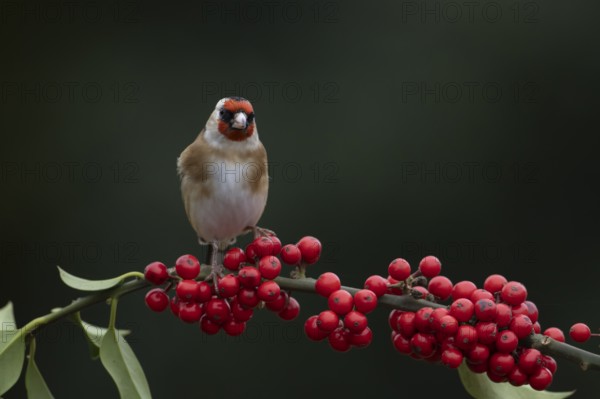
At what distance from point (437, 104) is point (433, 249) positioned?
705mm

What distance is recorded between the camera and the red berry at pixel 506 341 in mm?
1235

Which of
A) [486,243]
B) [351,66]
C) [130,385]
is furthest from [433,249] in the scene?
[130,385]

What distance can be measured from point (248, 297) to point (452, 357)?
323mm

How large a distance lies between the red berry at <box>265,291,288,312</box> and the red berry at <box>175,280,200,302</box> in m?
0.11

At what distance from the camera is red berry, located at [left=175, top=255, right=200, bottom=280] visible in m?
1.35

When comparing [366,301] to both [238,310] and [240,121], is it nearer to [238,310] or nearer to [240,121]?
[238,310]

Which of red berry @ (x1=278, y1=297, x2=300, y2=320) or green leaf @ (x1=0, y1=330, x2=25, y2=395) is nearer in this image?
green leaf @ (x1=0, y1=330, x2=25, y2=395)

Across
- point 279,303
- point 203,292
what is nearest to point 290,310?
point 279,303

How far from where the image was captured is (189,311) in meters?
1.36

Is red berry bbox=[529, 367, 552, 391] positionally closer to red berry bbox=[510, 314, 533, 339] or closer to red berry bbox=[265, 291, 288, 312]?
red berry bbox=[510, 314, 533, 339]

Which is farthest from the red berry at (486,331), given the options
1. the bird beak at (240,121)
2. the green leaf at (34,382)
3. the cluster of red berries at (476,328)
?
the bird beak at (240,121)

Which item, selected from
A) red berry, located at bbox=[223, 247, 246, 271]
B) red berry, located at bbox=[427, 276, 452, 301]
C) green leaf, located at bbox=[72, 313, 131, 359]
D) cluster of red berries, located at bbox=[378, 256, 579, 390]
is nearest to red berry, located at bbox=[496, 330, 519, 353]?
cluster of red berries, located at bbox=[378, 256, 579, 390]

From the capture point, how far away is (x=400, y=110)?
4.04m

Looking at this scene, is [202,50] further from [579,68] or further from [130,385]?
[130,385]
